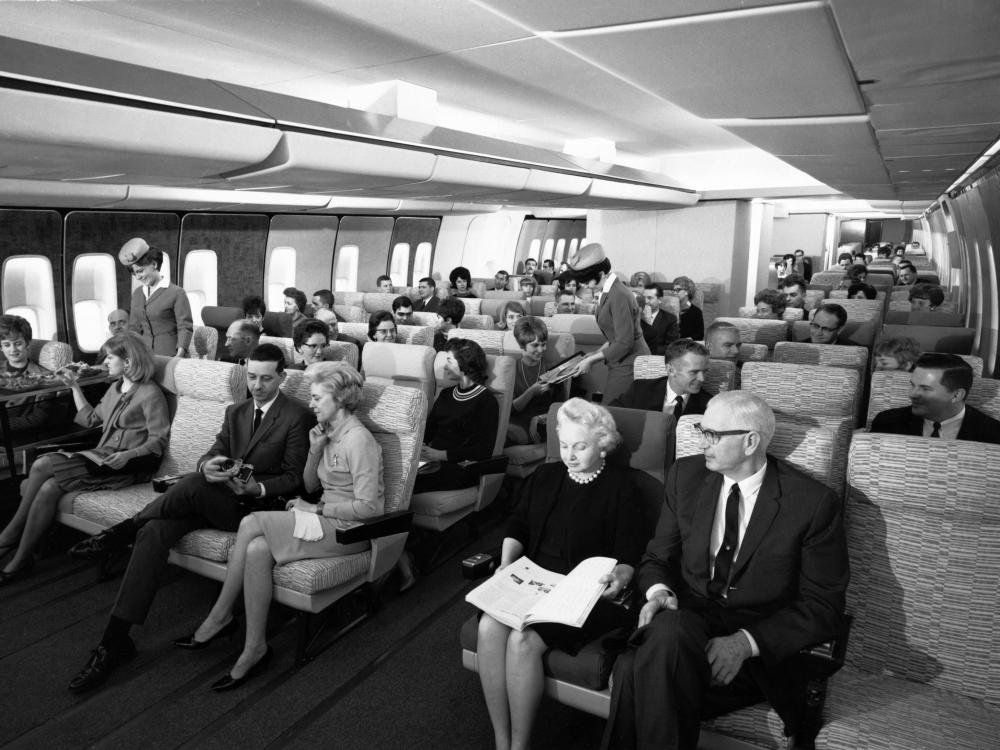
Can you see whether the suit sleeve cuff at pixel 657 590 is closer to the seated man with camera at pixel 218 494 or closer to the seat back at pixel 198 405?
the seated man with camera at pixel 218 494

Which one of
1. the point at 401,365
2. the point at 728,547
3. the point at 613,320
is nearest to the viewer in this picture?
the point at 728,547

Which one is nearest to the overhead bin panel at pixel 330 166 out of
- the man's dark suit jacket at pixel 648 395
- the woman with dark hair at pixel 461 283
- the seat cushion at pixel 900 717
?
the man's dark suit jacket at pixel 648 395

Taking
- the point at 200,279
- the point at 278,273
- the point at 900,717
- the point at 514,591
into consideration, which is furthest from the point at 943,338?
the point at 278,273

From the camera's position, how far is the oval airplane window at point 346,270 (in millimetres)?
15579

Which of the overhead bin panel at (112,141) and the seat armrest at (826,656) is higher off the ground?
the overhead bin panel at (112,141)

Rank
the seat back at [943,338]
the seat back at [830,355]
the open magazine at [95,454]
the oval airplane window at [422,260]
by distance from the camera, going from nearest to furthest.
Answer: the open magazine at [95,454]
the seat back at [830,355]
the seat back at [943,338]
the oval airplane window at [422,260]

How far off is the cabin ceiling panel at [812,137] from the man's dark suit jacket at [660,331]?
254 centimetres

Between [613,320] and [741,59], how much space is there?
3.38m

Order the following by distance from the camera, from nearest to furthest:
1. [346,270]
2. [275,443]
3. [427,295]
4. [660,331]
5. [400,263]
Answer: [275,443], [660,331], [427,295], [346,270], [400,263]

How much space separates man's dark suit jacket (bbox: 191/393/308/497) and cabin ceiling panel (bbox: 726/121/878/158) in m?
3.02

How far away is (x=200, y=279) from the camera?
1233 centimetres

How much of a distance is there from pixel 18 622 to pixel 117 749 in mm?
1476

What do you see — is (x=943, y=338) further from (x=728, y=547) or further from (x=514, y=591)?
(x=514, y=591)

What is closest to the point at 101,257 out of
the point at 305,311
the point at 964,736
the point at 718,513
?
the point at 305,311
